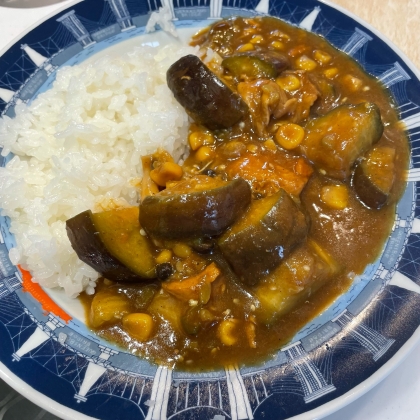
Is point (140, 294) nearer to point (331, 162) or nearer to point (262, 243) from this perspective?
point (262, 243)

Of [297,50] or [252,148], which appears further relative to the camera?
[297,50]

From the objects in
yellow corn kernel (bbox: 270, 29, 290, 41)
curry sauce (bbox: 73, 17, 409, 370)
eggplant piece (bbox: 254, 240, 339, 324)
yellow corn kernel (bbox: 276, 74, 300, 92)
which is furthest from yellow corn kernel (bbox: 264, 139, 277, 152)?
yellow corn kernel (bbox: 270, 29, 290, 41)

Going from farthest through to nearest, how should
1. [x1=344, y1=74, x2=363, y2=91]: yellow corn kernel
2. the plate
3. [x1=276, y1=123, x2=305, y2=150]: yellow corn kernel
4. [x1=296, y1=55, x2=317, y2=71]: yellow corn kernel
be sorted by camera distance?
[x1=296, y1=55, x2=317, y2=71]: yellow corn kernel < [x1=344, y1=74, x2=363, y2=91]: yellow corn kernel < [x1=276, y1=123, x2=305, y2=150]: yellow corn kernel < the plate

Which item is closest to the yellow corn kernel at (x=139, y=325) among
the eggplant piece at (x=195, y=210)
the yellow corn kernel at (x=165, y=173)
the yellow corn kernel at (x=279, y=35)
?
the eggplant piece at (x=195, y=210)

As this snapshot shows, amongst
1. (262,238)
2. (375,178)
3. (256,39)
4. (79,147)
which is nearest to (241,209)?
(262,238)

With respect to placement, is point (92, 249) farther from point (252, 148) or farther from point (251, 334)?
point (252, 148)

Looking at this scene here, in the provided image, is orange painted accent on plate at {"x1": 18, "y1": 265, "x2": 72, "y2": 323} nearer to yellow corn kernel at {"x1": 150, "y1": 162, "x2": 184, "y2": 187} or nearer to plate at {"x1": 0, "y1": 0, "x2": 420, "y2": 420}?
plate at {"x1": 0, "y1": 0, "x2": 420, "y2": 420}

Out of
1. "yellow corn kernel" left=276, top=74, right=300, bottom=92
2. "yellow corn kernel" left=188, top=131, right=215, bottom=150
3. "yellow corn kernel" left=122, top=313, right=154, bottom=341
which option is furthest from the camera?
"yellow corn kernel" left=276, top=74, right=300, bottom=92
